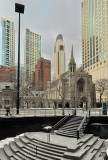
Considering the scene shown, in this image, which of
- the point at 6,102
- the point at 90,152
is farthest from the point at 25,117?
the point at 6,102

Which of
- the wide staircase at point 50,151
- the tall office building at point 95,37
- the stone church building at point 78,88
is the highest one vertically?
the tall office building at point 95,37

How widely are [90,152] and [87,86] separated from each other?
54.7 meters

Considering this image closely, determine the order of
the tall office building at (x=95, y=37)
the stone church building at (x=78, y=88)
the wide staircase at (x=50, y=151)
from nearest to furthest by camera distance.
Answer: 1. the wide staircase at (x=50, y=151)
2. the stone church building at (x=78, y=88)
3. the tall office building at (x=95, y=37)

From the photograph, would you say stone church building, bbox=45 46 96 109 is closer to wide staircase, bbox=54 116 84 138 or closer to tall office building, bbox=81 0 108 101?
tall office building, bbox=81 0 108 101

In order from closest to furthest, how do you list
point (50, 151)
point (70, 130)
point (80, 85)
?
point (50, 151), point (70, 130), point (80, 85)

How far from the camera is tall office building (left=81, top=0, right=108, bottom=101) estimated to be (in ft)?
306

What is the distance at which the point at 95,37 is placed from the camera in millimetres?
105438

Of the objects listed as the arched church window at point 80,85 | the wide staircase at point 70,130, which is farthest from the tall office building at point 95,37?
the wide staircase at point 70,130

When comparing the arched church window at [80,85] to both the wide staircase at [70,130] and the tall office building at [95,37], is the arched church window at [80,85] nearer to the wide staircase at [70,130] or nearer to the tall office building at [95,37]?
the tall office building at [95,37]

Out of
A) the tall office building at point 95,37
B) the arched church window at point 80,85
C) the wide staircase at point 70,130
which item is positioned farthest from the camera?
the tall office building at point 95,37

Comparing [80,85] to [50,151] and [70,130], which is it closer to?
[70,130]

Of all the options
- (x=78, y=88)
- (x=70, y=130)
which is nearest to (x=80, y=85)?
(x=78, y=88)

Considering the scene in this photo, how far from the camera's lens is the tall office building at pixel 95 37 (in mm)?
93125

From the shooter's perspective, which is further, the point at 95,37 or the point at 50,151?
the point at 95,37
